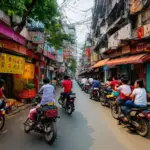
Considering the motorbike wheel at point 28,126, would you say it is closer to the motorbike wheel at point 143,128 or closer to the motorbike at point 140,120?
the motorbike at point 140,120

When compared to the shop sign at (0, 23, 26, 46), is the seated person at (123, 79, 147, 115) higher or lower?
lower

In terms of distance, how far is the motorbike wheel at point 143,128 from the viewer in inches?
263

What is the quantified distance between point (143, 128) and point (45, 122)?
3.06 m

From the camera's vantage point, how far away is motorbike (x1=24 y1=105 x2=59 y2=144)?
5961 mm

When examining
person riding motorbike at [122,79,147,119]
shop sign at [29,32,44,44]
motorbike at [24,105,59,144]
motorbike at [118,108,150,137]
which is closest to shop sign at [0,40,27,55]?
shop sign at [29,32,44,44]

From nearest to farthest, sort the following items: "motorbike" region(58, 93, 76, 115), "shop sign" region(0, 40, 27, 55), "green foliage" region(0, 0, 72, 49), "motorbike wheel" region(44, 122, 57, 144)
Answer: "motorbike wheel" region(44, 122, 57, 144) → "green foliage" region(0, 0, 72, 49) → "motorbike" region(58, 93, 76, 115) → "shop sign" region(0, 40, 27, 55)

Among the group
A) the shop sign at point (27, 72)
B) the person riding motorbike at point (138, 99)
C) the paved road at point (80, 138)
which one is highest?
the shop sign at point (27, 72)

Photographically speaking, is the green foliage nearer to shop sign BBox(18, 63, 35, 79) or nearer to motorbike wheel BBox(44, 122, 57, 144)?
shop sign BBox(18, 63, 35, 79)

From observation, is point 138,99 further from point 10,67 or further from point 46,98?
point 10,67

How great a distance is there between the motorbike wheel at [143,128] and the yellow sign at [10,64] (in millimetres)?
6971

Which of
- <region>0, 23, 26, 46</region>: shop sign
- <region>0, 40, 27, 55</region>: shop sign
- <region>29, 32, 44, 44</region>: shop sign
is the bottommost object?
<region>0, 40, 27, 55</region>: shop sign

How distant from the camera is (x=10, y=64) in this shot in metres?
11.6

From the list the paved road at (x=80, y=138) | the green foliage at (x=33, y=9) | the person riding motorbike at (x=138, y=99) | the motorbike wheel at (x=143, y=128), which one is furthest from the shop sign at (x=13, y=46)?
the motorbike wheel at (x=143, y=128)

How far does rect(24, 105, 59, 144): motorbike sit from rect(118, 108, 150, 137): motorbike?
2579 millimetres
